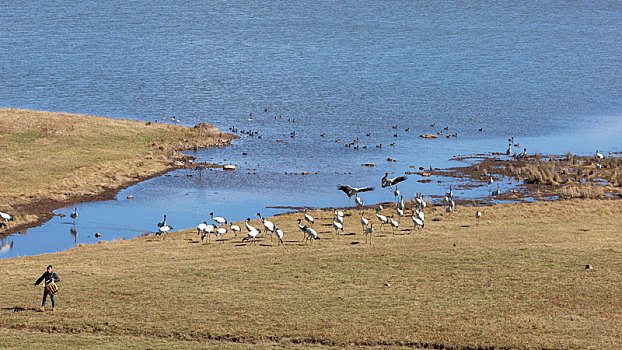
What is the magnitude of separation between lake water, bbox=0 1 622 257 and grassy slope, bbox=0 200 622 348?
12.4m

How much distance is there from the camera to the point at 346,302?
31.7 metres

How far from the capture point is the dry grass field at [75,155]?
57.5 metres

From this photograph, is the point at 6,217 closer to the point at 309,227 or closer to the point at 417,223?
the point at 309,227

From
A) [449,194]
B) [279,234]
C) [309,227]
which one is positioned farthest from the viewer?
[449,194]

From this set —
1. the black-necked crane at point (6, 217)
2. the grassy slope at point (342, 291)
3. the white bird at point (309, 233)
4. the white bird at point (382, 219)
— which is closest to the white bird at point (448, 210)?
the grassy slope at point (342, 291)

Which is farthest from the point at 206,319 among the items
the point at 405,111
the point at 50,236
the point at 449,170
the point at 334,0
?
the point at 334,0

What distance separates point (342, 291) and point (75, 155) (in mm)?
41258

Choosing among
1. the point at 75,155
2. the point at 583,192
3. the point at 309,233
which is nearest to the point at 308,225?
the point at 309,233

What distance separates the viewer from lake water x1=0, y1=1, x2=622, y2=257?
64750 mm

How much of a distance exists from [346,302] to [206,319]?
5.54 meters

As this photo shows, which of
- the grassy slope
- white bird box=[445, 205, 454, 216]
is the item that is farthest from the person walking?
white bird box=[445, 205, 454, 216]

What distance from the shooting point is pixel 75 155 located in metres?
68.1

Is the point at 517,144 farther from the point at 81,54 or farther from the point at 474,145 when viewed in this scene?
the point at 81,54

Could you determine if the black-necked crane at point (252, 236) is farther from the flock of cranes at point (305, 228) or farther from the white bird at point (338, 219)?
the white bird at point (338, 219)
